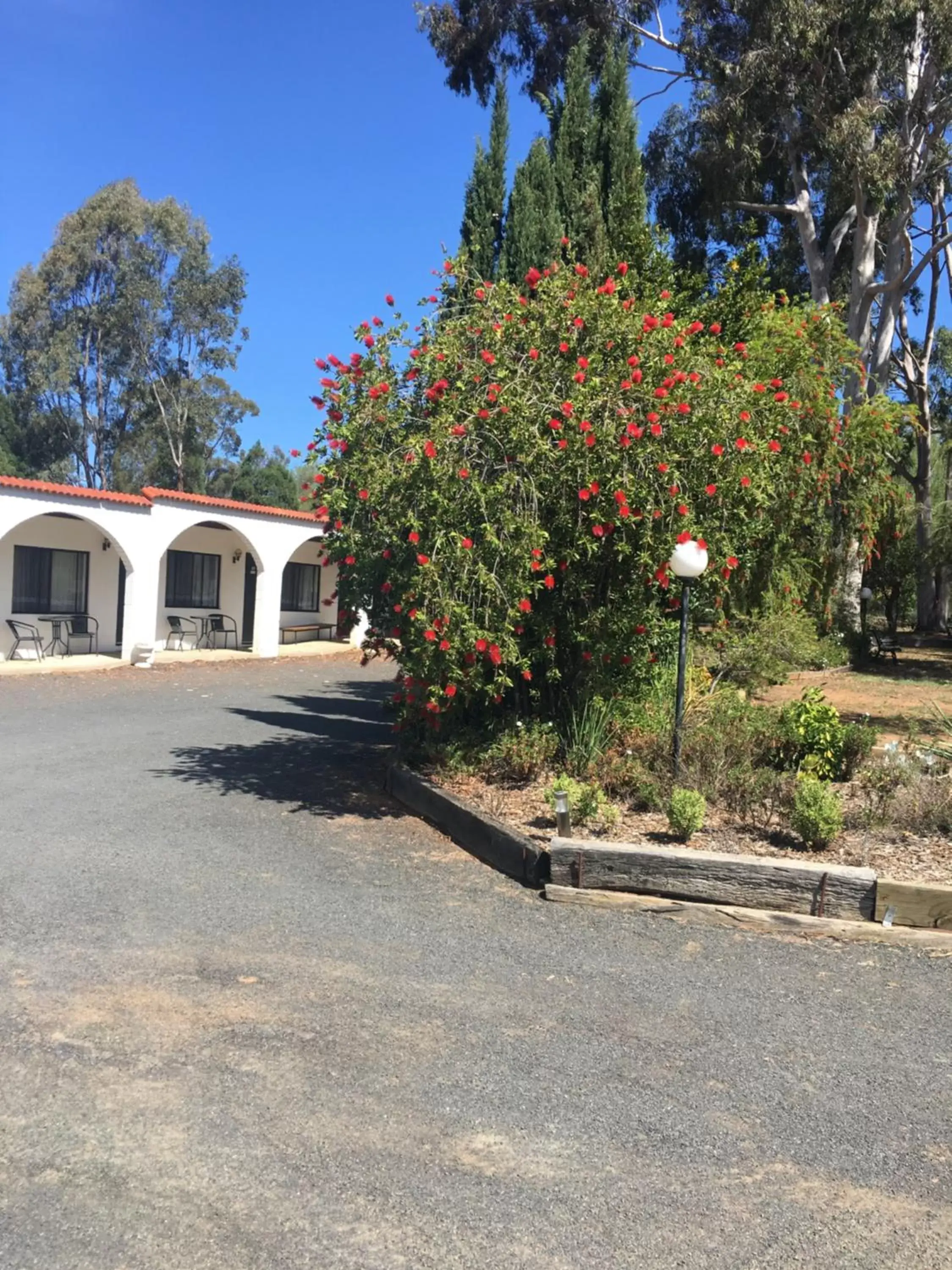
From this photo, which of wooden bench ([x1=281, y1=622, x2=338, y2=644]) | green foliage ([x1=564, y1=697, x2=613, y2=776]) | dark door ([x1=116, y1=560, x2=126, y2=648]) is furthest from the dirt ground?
dark door ([x1=116, y1=560, x2=126, y2=648])

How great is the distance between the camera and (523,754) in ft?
25.4

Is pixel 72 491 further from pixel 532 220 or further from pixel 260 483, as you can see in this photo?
pixel 260 483

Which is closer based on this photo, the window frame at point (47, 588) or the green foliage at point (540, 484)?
the green foliage at point (540, 484)

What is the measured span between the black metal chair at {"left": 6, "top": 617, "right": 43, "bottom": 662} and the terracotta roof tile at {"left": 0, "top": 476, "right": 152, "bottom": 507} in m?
2.47

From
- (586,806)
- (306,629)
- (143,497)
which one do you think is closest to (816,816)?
(586,806)

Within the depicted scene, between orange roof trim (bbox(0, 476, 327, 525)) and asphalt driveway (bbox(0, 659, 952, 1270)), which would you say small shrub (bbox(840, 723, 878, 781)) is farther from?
orange roof trim (bbox(0, 476, 327, 525))

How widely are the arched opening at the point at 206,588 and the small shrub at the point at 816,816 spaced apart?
1529 cm

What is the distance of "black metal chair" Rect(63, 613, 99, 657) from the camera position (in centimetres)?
1850

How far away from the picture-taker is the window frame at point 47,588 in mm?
17641

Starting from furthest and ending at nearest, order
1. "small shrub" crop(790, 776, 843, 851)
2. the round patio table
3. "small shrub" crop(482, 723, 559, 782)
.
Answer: the round patio table → "small shrub" crop(482, 723, 559, 782) → "small shrub" crop(790, 776, 843, 851)

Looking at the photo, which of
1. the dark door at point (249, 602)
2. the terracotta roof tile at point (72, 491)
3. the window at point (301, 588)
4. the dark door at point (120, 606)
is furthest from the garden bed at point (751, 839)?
the window at point (301, 588)

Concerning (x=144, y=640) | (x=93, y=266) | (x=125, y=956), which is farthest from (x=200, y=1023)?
(x=93, y=266)

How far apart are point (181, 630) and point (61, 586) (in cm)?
259

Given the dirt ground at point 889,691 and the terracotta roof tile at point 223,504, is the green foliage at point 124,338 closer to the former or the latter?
the terracotta roof tile at point 223,504
